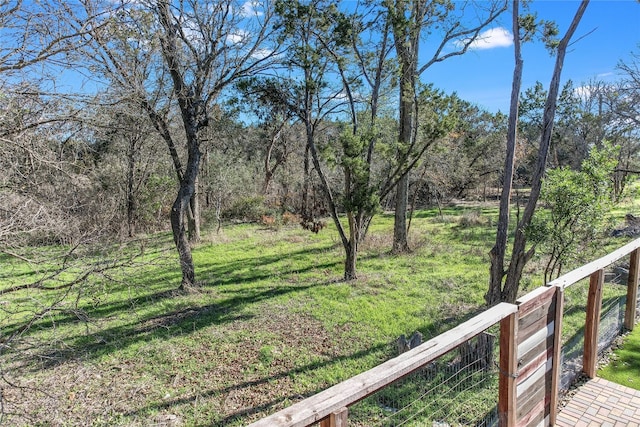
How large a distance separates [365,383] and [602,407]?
254 cm

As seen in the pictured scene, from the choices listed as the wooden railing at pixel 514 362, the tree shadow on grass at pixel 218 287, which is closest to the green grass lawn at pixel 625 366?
the wooden railing at pixel 514 362

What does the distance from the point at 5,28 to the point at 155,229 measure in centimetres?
1365

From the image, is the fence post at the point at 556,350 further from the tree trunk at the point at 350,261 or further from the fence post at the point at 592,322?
the tree trunk at the point at 350,261

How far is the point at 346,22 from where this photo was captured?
7492 millimetres

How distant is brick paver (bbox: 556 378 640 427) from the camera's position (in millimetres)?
2680

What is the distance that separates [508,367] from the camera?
212 cm

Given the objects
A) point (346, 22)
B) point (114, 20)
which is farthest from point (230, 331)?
point (346, 22)

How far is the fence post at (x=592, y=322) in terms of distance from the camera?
3115 millimetres

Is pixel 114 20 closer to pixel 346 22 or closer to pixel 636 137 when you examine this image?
pixel 346 22

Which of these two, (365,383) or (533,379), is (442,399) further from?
(365,383)

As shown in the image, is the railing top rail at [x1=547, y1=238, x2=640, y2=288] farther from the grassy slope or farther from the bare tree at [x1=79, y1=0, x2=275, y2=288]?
the bare tree at [x1=79, y1=0, x2=275, y2=288]

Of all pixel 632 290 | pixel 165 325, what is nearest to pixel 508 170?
pixel 632 290

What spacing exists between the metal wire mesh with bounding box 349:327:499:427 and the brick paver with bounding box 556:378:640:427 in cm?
59

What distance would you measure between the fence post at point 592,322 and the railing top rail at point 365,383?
5.50 feet
